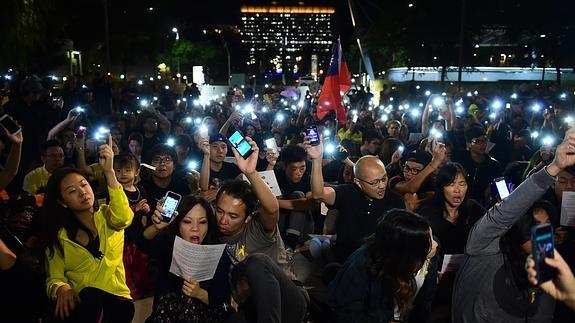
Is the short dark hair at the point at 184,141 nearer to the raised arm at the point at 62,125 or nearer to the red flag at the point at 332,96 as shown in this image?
the raised arm at the point at 62,125

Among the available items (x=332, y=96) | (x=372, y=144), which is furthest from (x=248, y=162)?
(x=332, y=96)

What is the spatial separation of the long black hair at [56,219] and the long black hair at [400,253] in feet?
6.45

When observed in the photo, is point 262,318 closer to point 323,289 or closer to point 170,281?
point 170,281

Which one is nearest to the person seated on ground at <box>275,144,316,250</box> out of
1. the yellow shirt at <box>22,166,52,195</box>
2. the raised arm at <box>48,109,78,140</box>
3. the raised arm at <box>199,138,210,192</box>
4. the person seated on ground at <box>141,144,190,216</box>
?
the raised arm at <box>199,138,210,192</box>

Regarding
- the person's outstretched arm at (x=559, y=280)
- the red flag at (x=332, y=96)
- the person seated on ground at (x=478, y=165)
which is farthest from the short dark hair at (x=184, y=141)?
the person's outstretched arm at (x=559, y=280)

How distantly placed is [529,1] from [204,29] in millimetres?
86465

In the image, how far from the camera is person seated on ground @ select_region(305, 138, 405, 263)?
17.1ft

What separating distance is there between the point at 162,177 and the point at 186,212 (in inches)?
107

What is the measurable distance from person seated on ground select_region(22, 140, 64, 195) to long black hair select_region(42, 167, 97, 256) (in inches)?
111

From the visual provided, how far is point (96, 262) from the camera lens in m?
4.02

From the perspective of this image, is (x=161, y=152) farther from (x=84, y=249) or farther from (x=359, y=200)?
(x=84, y=249)

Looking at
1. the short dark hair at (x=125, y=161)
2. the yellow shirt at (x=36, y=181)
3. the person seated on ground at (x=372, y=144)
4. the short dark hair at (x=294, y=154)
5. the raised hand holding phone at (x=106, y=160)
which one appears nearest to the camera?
the raised hand holding phone at (x=106, y=160)

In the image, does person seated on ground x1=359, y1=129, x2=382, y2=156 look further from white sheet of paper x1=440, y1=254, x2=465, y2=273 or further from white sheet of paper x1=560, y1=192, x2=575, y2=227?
white sheet of paper x1=440, y1=254, x2=465, y2=273

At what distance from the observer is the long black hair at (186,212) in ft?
13.6
